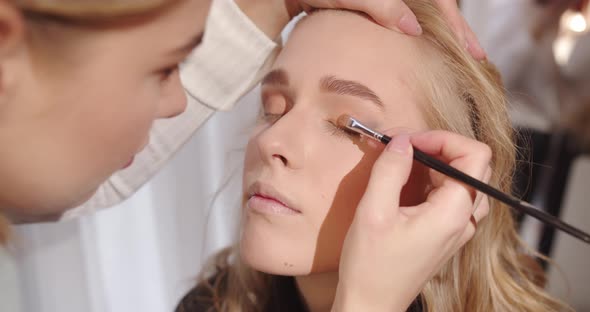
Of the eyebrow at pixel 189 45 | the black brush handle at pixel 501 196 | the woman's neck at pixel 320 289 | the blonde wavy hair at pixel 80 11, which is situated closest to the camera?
the blonde wavy hair at pixel 80 11

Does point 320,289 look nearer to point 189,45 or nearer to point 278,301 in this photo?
point 278,301

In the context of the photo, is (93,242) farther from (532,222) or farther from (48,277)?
(532,222)

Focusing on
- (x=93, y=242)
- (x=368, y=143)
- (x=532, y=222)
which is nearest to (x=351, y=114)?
(x=368, y=143)

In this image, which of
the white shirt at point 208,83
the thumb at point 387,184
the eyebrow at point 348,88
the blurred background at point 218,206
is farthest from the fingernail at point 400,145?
the blurred background at point 218,206

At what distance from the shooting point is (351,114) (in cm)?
72

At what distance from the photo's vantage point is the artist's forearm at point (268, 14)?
697mm

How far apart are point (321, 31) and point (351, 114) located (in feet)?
0.42

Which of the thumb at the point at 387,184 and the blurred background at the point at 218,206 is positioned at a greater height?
the thumb at the point at 387,184

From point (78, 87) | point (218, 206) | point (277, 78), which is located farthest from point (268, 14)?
point (218, 206)

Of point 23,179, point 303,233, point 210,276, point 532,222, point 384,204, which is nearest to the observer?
point 23,179

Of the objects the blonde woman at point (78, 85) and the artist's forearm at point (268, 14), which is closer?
the blonde woman at point (78, 85)

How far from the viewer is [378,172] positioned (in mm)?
613

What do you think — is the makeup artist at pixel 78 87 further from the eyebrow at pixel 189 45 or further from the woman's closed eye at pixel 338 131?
the woman's closed eye at pixel 338 131

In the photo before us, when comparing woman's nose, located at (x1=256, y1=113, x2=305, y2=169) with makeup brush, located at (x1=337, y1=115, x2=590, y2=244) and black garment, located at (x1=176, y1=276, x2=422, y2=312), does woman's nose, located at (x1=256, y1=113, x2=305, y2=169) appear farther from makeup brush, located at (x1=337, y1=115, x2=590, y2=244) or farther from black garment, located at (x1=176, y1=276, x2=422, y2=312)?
black garment, located at (x1=176, y1=276, x2=422, y2=312)
